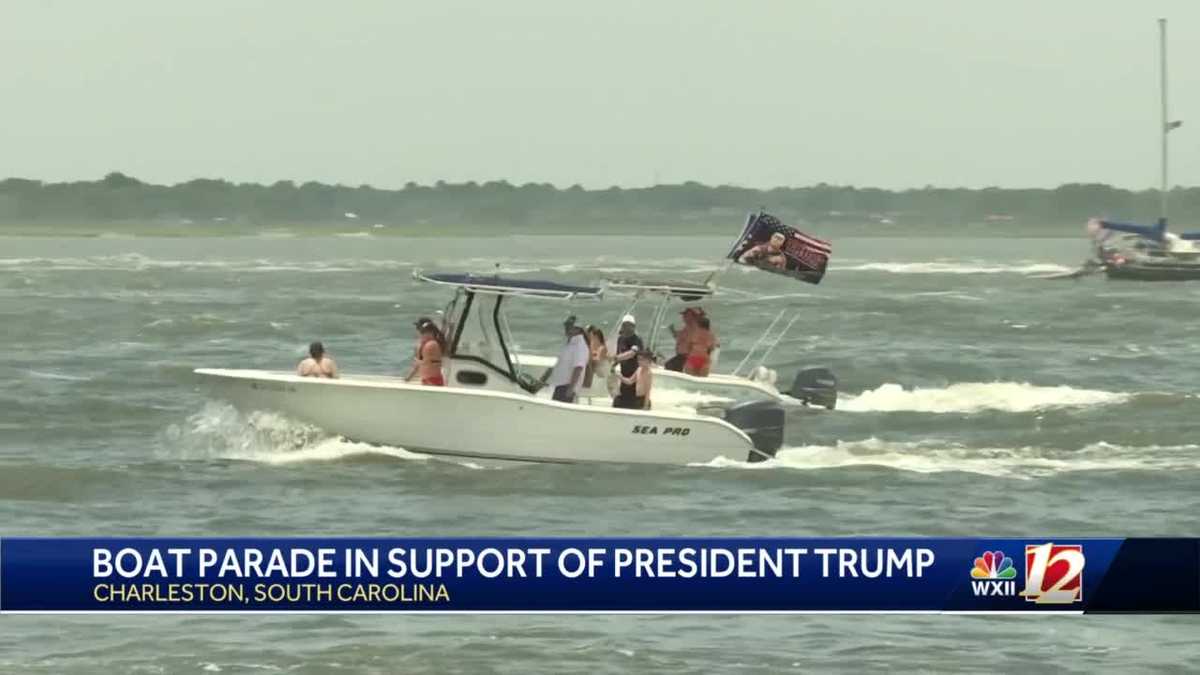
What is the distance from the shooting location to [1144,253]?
92.6 metres

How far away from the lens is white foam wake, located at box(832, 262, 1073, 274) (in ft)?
408

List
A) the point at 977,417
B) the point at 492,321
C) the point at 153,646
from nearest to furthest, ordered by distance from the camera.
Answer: the point at 153,646, the point at 492,321, the point at 977,417

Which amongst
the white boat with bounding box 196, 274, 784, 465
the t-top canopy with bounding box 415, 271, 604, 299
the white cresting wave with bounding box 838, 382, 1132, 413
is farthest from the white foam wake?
the t-top canopy with bounding box 415, 271, 604, 299

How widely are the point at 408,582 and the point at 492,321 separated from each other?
1407 centimetres

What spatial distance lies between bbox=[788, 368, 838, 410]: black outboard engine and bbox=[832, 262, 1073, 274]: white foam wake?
89.7 meters

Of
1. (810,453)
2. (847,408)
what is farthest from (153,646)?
(847,408)

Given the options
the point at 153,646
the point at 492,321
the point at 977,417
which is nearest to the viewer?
the point at 153,646

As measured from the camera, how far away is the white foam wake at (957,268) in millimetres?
124481

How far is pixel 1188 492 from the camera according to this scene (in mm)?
26016

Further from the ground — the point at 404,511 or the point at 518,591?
the point at 518,591

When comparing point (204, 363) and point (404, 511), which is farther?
point (204, 363)

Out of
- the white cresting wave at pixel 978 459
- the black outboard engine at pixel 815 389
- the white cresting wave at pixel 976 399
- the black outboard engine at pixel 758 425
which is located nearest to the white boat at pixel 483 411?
the black outboard engine at pixel 758 425

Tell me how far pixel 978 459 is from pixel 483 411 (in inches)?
262

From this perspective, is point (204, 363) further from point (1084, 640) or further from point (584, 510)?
point (1084, 640)
